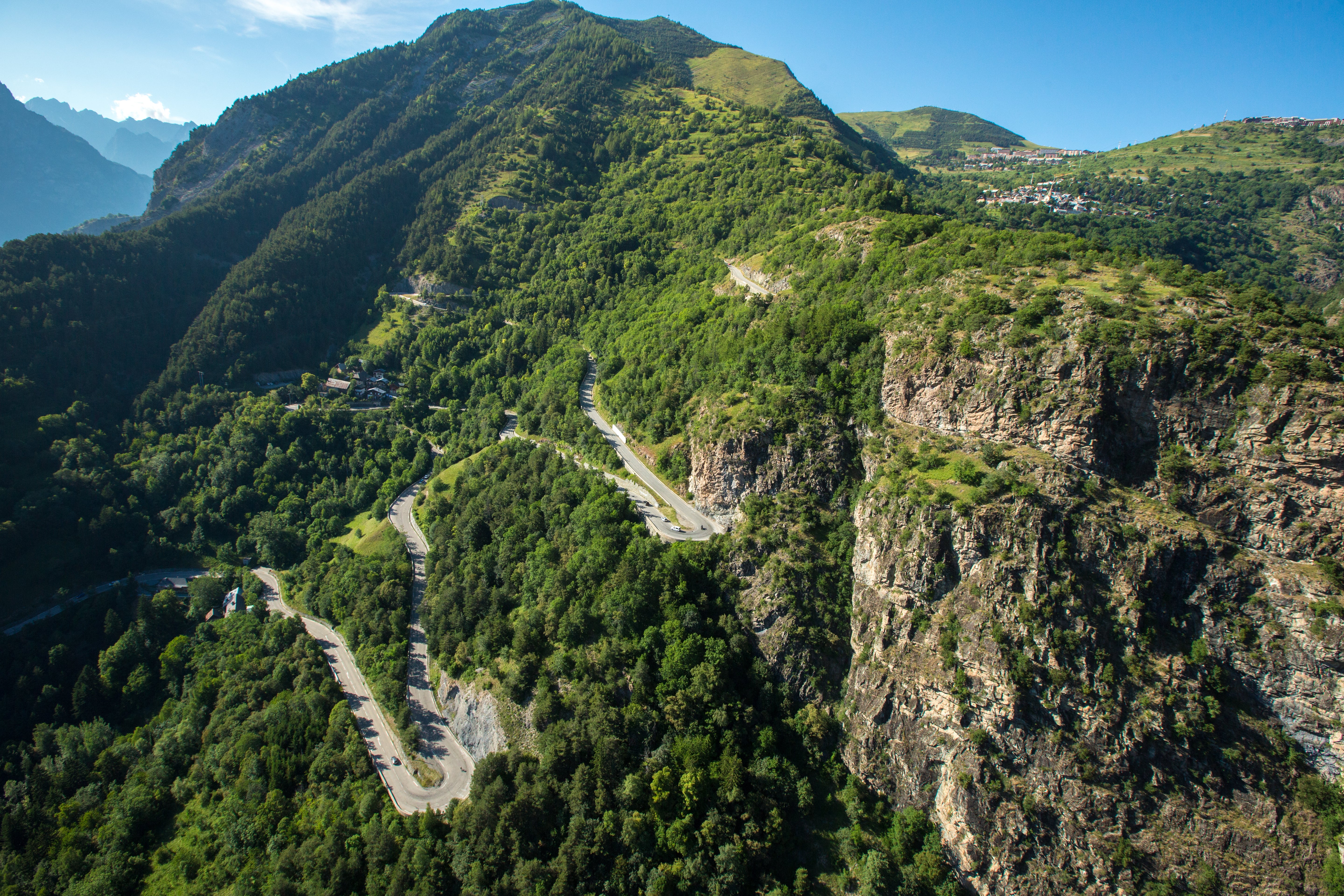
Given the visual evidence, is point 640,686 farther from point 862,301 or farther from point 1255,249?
point 1255,249

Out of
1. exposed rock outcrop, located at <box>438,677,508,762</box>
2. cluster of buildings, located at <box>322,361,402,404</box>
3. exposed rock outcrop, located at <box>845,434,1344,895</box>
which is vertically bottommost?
exposed rock outcrop, located at <box>438,677,508,762</box>

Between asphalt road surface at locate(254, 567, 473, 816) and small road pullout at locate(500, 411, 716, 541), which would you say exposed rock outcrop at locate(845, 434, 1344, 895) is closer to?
small road pullout at locate(500, 411, 716, 541)

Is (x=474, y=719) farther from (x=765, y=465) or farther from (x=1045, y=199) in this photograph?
(x=1045, y=199)

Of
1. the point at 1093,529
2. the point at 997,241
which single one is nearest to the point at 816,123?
the point at 997,241

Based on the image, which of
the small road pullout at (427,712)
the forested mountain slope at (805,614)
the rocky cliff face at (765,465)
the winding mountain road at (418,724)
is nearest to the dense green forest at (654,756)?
the forested mountain slope at (805,614)

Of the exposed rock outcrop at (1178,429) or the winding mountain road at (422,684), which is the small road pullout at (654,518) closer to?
the winding mountain road at (422,684)

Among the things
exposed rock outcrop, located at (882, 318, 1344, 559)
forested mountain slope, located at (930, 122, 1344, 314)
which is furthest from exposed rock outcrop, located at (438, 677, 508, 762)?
forested mountain slope, located at (930, 122, 1344, 314)

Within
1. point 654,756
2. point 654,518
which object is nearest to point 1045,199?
point 654,518
